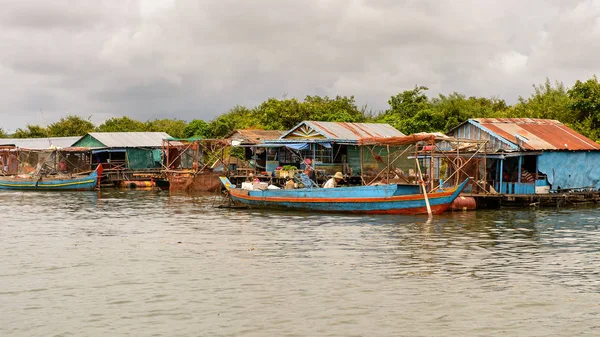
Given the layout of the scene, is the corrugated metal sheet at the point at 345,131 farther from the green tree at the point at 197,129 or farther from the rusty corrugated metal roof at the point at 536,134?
the green tree at the point at 197,129

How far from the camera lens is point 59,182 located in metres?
41.1

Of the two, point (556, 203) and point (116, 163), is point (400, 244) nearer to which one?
point (556, 203)

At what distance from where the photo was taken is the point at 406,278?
47.6 feet

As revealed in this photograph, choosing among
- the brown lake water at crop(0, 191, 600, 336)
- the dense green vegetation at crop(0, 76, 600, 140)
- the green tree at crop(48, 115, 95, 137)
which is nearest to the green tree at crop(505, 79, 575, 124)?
the dense green vegetation at crop(0, 76, 600, 140)

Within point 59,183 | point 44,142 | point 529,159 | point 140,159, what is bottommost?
point 59,183

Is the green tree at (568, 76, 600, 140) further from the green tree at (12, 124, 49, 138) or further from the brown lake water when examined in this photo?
the green tree at (12, 124, 49, 138)

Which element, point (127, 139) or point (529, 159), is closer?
point (529, 159)

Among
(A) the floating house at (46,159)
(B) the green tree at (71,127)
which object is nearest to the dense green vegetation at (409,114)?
(B) the green tree at (71,127)

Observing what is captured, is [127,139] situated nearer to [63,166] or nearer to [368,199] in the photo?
[63,166]

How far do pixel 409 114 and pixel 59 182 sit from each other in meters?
21.6

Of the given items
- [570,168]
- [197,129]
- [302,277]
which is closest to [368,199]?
[570,168]

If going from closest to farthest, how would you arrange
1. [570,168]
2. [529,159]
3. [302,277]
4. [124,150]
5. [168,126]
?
[302,277] → [529,159] → [570,168] → [124,150] → [168,126]

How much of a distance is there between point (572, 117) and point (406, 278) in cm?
2789

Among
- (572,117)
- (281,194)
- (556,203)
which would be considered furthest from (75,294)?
(572,117)
